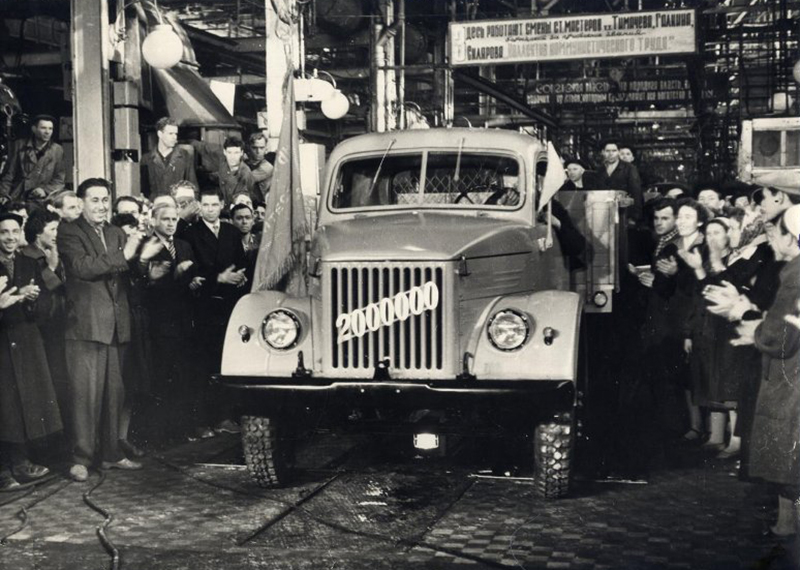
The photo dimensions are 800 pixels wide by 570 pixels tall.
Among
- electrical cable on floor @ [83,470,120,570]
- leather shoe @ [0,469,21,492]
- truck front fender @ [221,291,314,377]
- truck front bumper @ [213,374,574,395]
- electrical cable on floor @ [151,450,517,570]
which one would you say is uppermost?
truck front fender @ [221,291,314,377]

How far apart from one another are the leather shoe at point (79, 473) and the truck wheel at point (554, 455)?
9.47 ft


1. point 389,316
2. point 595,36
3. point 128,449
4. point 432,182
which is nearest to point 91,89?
point 128,449

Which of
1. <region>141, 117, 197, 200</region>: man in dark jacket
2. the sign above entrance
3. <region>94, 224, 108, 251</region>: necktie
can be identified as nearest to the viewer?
<region>94, 224, 108, 251</region>: necktie

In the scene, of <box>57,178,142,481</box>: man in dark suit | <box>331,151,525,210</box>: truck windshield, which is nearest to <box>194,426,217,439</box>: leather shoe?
<box>57,178,142,481</box>: man in dark suit

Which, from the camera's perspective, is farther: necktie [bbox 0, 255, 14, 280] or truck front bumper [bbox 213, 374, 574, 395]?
necktie [bbox 0, 255, 14, 280]

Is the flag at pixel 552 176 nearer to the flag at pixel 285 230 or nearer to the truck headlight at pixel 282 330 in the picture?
the flag at pixel 285 230

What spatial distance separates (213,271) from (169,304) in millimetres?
492

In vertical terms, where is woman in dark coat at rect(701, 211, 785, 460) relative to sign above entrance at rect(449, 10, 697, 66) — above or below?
below

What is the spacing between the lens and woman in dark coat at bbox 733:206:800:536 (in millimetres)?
5363

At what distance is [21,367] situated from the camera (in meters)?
7.01

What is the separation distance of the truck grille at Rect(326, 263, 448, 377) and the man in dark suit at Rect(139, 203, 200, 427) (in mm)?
1882

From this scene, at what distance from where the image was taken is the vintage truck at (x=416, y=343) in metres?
6.43

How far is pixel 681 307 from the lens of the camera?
26.8 feet

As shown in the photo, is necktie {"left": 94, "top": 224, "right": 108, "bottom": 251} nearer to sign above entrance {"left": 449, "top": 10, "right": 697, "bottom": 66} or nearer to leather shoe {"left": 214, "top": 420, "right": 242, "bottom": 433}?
leather shoe {"left": 214, "top": 420, "right": 242, "bottom": 433}
